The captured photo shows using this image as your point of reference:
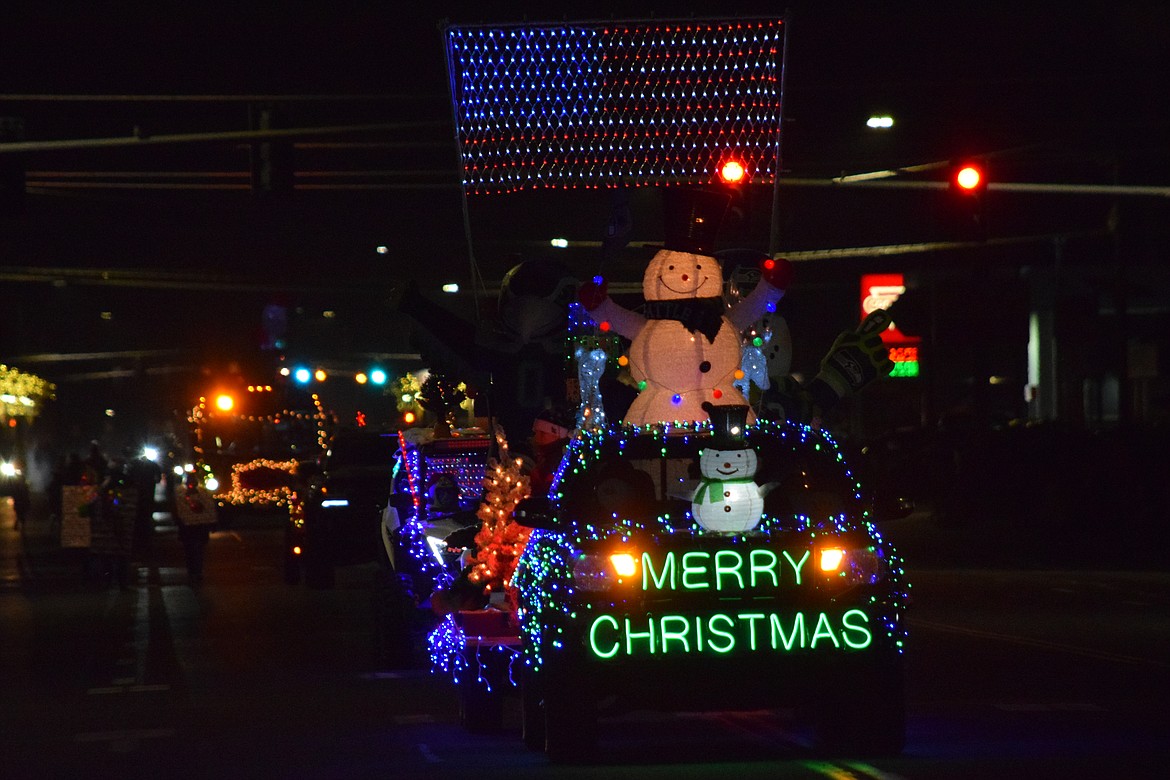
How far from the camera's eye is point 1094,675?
14469 mm

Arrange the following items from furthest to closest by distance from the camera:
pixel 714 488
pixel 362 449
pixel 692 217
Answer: pixel 362 449
pixel 692 217
pixel 714 488

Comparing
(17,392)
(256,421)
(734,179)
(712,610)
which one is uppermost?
(17,392)

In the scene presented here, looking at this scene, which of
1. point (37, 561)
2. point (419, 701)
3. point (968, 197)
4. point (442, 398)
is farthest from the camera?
point (37, 561)

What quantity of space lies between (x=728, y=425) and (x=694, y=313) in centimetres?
218

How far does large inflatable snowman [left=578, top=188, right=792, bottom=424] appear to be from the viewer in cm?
1234

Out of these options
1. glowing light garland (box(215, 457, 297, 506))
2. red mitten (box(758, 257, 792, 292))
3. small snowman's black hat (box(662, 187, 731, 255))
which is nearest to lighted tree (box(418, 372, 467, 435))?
small snowman's black hat (box(662, 187, 731, 255))

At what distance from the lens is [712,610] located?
9.91m

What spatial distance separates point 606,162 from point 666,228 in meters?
0.55

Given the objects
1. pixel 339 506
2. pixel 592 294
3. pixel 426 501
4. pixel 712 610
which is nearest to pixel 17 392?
pixel 339 506

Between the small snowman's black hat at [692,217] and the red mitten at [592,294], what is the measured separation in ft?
1.71

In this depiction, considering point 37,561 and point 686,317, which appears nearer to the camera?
point 686,317

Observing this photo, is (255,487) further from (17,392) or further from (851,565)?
(17,392)

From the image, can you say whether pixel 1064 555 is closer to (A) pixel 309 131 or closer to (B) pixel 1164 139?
(B) pixel 1164 139

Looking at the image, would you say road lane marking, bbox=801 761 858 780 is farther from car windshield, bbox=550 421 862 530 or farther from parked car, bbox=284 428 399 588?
parked car, bbox=284 428 399 588
